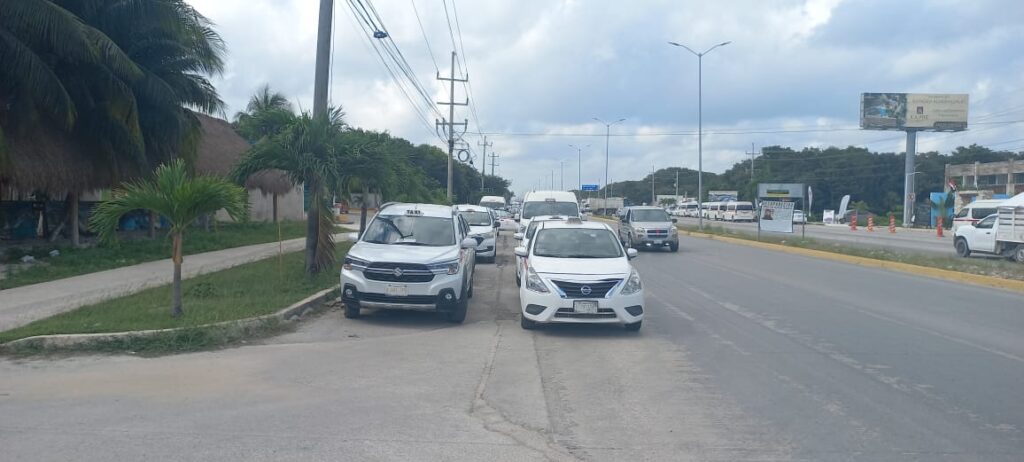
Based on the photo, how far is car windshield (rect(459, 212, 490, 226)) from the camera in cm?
2506

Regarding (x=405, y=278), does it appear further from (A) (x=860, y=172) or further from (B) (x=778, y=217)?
(A) (x=860, y=172)

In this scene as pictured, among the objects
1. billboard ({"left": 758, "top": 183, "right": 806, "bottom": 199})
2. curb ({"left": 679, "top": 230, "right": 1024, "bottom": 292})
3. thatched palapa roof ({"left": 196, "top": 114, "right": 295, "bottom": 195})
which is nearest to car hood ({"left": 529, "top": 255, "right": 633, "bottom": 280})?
curb ({"left": 679, "top": 230, "right": 1024, "bottom": 292})

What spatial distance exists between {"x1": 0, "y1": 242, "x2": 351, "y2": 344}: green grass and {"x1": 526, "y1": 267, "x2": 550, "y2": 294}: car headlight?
3801 millimetres

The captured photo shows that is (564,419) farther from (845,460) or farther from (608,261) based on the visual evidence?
(608,261)

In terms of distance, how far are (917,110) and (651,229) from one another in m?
54.4

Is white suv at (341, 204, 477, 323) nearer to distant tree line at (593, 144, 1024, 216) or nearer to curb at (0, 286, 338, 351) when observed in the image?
curb at (0, 286, 338, 351)

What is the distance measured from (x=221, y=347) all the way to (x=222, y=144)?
2625 centimetres

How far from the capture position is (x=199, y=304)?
12516mm

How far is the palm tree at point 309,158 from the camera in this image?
15352 millimetres

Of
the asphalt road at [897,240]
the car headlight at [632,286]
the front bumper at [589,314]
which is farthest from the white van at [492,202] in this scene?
the front bumper at [589,314]

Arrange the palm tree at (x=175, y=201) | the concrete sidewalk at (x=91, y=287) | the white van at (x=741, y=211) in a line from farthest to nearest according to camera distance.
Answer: the white van at (x=741, y=211)
the concrete sidewalk at (x=91, y=287)
the palm tree at (x=175, y=201)

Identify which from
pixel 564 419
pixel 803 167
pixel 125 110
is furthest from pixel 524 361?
pixel 803 167

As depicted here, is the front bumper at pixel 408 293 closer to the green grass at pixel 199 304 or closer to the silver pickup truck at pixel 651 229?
the green grass at pixel 199 304

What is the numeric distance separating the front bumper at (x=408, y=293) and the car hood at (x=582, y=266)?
4.24 ft
